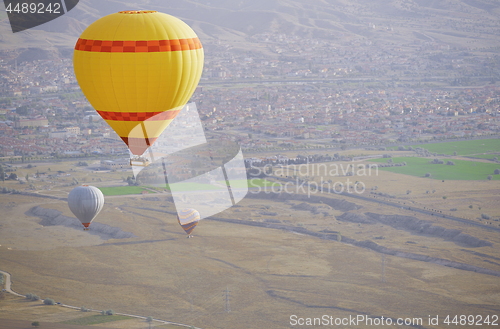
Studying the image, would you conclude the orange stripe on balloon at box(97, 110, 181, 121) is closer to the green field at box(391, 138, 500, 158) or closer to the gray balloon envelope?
the gray balloon envelope

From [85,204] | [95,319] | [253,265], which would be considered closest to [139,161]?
[95,319]

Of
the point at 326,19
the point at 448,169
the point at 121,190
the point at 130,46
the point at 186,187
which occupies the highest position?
the point at 130,46

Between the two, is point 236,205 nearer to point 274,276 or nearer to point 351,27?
point 274,276

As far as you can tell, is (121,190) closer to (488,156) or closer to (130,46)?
(130,46)

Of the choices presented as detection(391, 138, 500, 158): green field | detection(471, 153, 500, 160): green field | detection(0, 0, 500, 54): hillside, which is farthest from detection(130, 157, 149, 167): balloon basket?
detection(0, 0, 500, 54): hillside

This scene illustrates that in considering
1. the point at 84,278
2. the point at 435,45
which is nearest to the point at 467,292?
the point at 84,278

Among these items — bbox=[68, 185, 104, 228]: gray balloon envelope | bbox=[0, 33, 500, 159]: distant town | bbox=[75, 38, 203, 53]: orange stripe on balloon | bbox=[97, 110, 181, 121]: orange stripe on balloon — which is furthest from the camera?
bbox=[0, 33, 500, 159]: distant town
